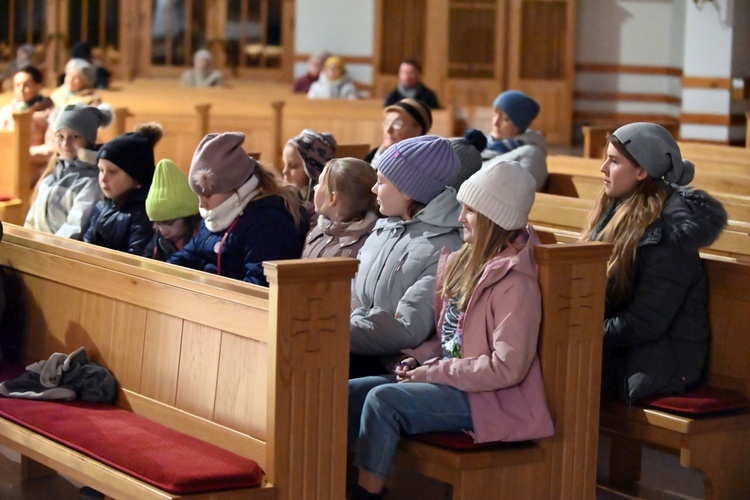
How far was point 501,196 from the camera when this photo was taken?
3.32m

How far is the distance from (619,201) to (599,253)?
20.8 inches

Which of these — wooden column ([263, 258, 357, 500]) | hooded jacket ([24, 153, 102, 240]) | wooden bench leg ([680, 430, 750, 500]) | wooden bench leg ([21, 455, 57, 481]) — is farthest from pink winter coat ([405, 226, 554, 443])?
hooded jacket ([24, 153, 102, 240])

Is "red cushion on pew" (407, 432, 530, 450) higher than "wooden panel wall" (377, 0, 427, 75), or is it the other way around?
"wooden panel wall" (377, 0, 427, 75)

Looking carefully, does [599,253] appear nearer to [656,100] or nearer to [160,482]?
[160,482]

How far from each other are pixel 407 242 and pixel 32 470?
155 centimetres

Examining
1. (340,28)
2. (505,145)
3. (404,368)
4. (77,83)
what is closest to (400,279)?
(404,368)

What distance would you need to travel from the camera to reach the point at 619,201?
3.89 metres

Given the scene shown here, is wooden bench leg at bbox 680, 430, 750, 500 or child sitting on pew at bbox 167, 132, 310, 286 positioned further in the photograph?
child sitting on pew at bbox 167, 132, 310, 286

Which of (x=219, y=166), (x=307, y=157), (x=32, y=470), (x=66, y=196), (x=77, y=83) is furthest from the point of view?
(x=77, y=83)

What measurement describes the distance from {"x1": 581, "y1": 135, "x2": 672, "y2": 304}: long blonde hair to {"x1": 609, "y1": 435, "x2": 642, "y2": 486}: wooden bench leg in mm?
633

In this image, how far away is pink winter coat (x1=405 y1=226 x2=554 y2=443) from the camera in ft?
10.7

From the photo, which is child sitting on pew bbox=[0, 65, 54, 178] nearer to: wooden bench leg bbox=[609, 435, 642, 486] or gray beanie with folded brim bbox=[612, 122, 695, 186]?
wooden bench leg bbox=[609, 435, 642, 486]

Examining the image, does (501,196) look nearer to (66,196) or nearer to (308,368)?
(308,368)

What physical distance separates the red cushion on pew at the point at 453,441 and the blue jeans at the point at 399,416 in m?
0.02
